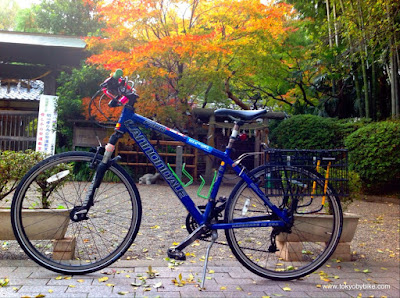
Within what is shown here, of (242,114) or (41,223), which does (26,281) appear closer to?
(41,223)

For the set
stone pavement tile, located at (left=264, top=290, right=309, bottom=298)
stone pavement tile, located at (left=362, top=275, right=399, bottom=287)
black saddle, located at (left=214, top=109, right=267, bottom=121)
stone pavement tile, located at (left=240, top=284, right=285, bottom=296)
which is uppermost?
black saddle, located at (left=214, top=109, right=267, bottom=121)

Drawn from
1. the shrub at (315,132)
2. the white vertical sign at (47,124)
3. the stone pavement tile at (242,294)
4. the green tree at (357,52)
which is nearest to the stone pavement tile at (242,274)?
the stone pavement tile at (242,294)

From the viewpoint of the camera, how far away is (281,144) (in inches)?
433

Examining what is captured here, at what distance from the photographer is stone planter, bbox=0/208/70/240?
280cm

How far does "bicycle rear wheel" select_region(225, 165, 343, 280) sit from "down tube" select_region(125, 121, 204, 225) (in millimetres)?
258

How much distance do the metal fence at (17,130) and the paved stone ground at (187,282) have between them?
32.4ft

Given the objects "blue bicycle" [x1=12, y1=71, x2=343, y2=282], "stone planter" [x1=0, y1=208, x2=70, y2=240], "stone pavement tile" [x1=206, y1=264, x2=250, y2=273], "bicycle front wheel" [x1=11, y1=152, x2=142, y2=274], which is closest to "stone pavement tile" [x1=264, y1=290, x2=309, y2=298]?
"blue bicycle" [x1=12, y1=71, x2=343, y2=282]

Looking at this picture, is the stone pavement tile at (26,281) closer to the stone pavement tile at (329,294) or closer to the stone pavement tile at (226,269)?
the stone pavement tile at (226,269)

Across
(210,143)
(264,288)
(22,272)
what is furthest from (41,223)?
(210,143)

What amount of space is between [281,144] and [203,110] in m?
2.63

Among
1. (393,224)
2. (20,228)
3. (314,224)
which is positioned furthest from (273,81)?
(20,228)

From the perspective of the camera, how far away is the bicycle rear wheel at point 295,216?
108 inches

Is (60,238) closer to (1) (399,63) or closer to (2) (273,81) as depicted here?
(1) (399,63)

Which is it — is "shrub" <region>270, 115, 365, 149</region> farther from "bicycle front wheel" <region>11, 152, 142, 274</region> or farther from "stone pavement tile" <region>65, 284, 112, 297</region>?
"stone pavement tile" <region>65, 284, 112, 297</region>
